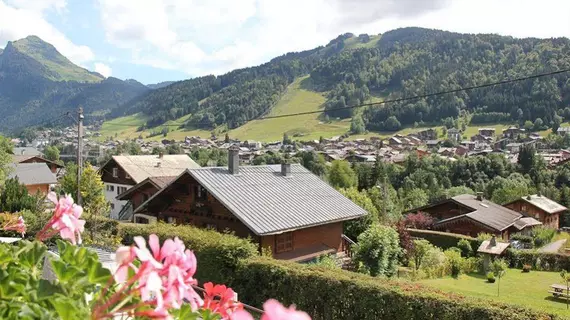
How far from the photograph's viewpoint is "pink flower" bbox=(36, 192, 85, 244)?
4.80ft

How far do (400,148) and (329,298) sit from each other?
11999 centimetres

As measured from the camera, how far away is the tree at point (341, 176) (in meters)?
68.4

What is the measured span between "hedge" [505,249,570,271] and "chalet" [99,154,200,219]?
26.5 meters

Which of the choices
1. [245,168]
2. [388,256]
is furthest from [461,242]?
[245,168]

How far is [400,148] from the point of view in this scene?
423ft

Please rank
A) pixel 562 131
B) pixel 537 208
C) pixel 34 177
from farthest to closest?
pixel 562 131 → pixel 537 208 → pixel 34 177

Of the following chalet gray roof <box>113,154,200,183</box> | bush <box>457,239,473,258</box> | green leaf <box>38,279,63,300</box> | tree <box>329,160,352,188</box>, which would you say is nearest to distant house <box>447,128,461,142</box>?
tree <box>329,160,352,188</box>

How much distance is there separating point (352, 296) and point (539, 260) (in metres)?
24.3

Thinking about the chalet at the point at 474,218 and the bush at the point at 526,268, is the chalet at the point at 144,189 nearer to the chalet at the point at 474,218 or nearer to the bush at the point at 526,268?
the bush at the point at 526,268

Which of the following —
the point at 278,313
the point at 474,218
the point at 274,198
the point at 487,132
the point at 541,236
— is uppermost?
the point at 278,313

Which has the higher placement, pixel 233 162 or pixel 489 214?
pixel 233 162

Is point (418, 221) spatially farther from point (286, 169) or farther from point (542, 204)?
point (286, 169)

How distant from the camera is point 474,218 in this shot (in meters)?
41.2

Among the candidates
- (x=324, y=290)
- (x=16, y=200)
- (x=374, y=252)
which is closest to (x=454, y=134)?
(x=374, y=252)
